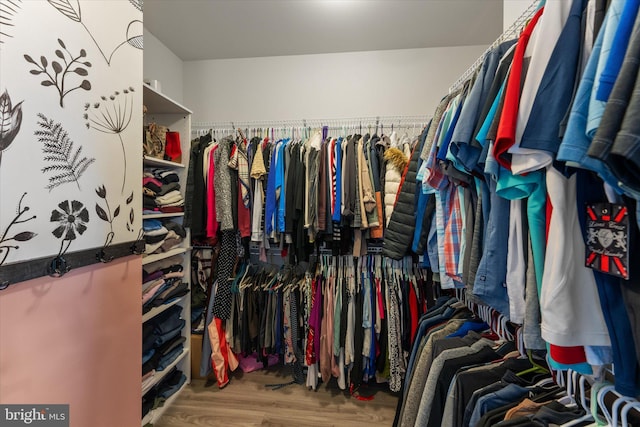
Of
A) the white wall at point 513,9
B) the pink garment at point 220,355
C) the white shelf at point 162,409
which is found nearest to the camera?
the white wall at point 513,9

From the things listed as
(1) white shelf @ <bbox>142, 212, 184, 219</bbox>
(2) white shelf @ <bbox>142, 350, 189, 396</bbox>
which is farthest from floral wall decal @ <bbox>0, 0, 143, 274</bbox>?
(2) white shelf @ <bbox>142, 350, 189, 396</bbox>

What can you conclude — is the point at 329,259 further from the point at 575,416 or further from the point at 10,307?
the point at 10,307

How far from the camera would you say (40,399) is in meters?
0.79

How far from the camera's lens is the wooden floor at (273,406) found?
1762 mm

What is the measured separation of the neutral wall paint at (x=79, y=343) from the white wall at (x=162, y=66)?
5.68 feet

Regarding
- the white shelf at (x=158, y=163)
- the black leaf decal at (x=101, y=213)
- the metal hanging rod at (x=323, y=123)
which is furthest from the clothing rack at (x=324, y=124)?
the black leaf decal at (x=101, y=213)

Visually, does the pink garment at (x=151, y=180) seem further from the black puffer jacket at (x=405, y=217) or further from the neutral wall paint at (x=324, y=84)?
the black puffer jacket at (x=405, y=217)

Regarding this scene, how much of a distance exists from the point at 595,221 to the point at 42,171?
1456mm

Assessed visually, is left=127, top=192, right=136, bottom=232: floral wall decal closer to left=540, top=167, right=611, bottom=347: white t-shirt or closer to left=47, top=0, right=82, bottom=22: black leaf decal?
left=47, top=0, right=82, bottom=22: black leaf decal

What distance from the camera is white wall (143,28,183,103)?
6.81 feet

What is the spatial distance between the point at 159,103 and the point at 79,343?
1.57m

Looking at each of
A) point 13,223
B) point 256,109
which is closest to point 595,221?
point 13,223

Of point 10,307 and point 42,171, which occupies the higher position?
point 42,171

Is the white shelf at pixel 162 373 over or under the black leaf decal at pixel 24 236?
under
